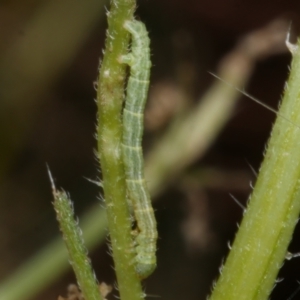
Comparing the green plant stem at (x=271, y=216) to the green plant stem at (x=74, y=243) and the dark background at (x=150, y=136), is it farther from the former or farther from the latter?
the dark background at (x=150, y=136)

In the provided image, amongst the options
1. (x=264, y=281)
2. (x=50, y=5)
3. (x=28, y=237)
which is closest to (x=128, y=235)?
(x=264, y=281)

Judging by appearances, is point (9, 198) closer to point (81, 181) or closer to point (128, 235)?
point (81, 181)

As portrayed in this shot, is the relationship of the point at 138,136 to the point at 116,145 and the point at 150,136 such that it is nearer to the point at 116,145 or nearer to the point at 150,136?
the point at 116,145

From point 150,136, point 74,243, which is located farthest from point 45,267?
point 74,243

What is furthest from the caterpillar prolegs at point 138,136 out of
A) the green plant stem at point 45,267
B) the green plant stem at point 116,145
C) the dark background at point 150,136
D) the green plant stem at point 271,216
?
the dark background at point 150,136

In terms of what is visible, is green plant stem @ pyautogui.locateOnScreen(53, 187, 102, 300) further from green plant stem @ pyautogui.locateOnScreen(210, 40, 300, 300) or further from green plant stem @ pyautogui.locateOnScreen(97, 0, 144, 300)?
green plant stem @ pyautogui.locateOnScreen(210, 40, 300, 300)

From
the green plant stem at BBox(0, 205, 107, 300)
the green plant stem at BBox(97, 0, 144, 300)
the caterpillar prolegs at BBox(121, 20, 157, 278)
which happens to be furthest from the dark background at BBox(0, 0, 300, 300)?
the green plant stem at BBox(97, 0, 144, 300)

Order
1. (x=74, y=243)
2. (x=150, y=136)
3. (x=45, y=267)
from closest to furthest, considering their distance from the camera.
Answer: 1. (x=74, y=243)
2. (x=45, y=267)
3. (x=150, y=136)
